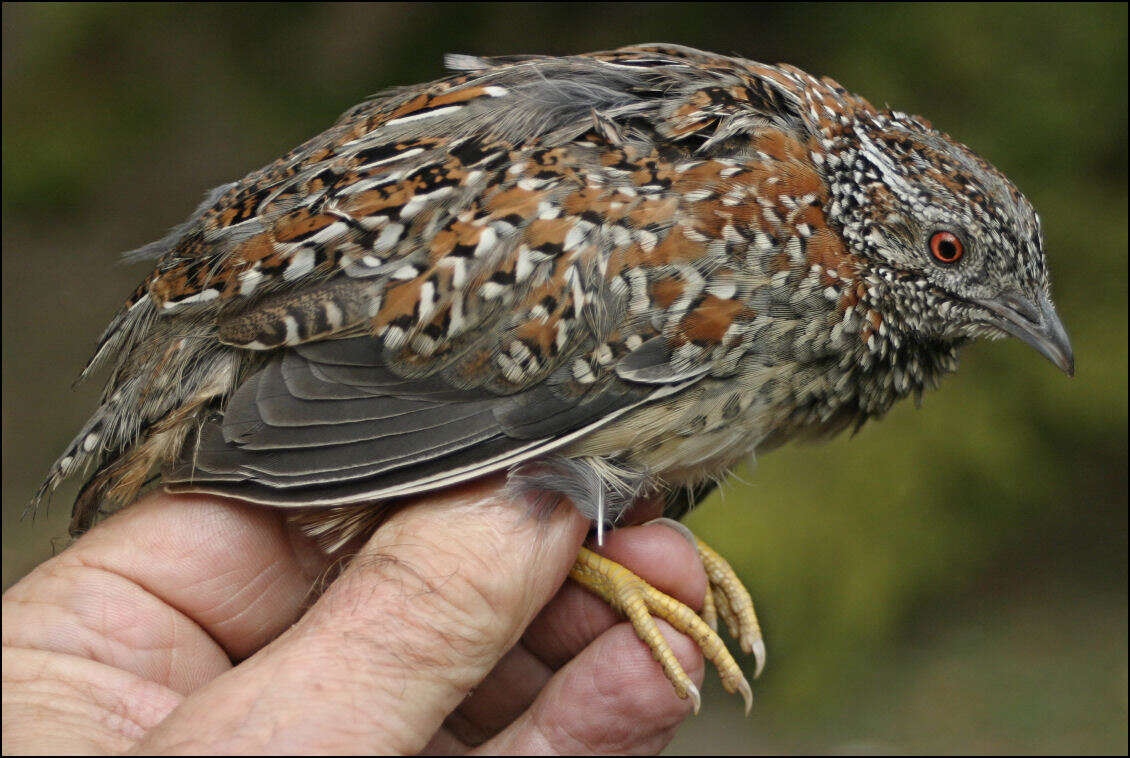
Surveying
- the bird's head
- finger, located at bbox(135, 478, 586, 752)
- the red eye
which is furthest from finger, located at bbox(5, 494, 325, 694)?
the red eye

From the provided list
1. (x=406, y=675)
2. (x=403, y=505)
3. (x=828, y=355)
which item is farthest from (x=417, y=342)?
(x=828, y=355)

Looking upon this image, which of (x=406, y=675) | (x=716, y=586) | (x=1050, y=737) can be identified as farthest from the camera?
(x=1050, y=737)

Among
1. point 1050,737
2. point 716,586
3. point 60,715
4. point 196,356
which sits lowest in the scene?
point 1050,737

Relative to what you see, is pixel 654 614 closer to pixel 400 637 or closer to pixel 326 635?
pixel 400 637

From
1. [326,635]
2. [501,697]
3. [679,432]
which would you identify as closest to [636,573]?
[679,432]

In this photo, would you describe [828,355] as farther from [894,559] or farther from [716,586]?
[894,559]
